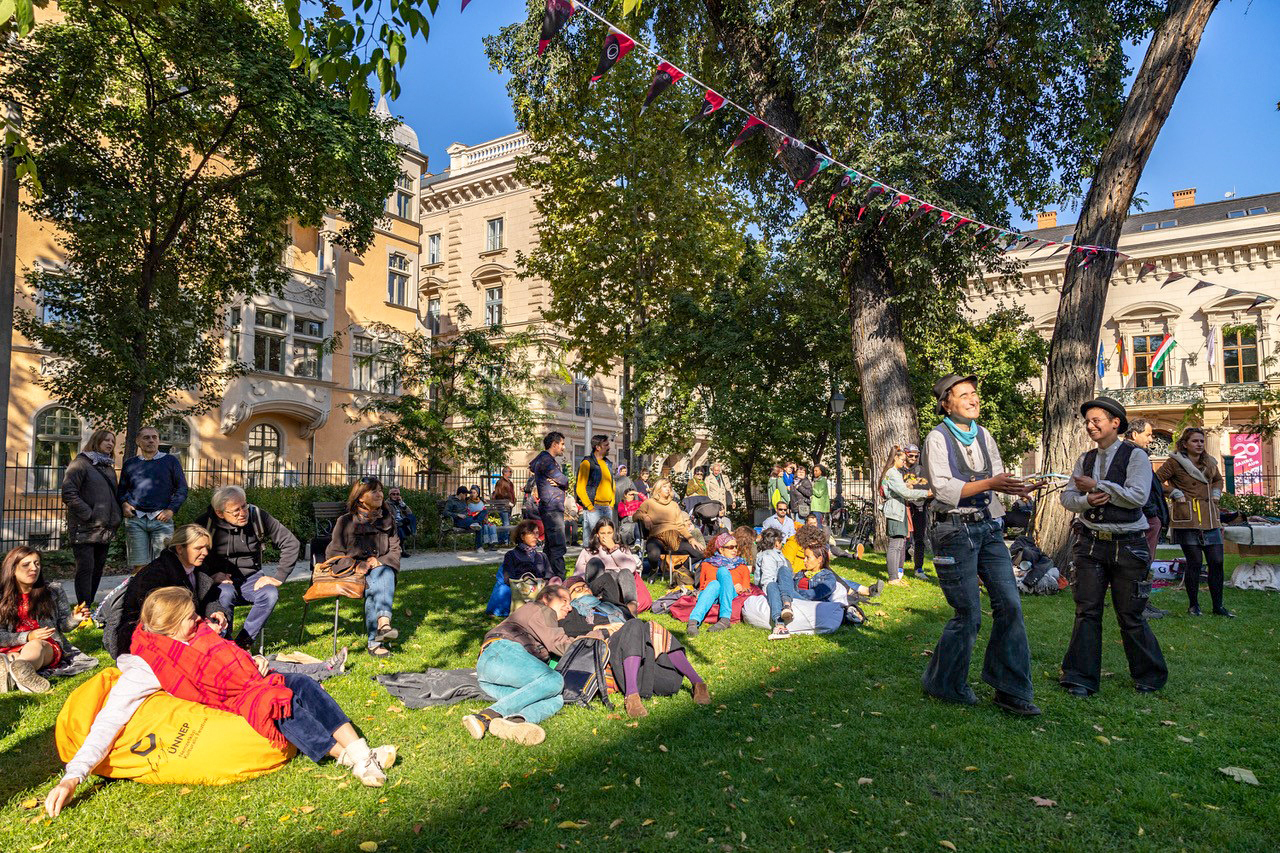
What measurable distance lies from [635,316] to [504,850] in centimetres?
2111

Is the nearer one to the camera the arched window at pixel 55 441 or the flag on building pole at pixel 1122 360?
the arched window at pixel 55 441

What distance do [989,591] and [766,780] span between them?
6.35 feet

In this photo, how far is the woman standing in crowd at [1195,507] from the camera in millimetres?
8000

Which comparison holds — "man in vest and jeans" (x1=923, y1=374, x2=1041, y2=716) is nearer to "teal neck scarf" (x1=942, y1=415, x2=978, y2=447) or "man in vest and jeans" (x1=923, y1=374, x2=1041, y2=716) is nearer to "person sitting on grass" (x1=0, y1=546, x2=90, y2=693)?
"teal neck scarf" (x1=942, y1=415, x2=978, y2=447)

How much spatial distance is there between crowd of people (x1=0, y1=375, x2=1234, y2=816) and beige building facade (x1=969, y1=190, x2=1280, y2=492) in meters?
27.9

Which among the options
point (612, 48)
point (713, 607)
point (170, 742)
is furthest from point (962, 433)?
point (612, 48)

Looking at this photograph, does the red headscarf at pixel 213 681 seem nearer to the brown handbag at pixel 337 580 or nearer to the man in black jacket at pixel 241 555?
the man in black jacket at pixel 241 555

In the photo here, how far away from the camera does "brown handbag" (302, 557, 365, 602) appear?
618cm

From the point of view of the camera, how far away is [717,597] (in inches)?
316

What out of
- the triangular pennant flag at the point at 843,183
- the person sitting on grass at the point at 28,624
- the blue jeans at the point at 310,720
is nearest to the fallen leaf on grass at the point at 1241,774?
the blue jeans at the point at 310,720

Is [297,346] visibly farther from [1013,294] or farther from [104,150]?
[1013,294]

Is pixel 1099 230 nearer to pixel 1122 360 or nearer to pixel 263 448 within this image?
pixel 263 448

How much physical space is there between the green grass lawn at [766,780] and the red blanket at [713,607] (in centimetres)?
223

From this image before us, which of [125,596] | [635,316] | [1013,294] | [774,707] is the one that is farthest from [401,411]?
[1013,294]
